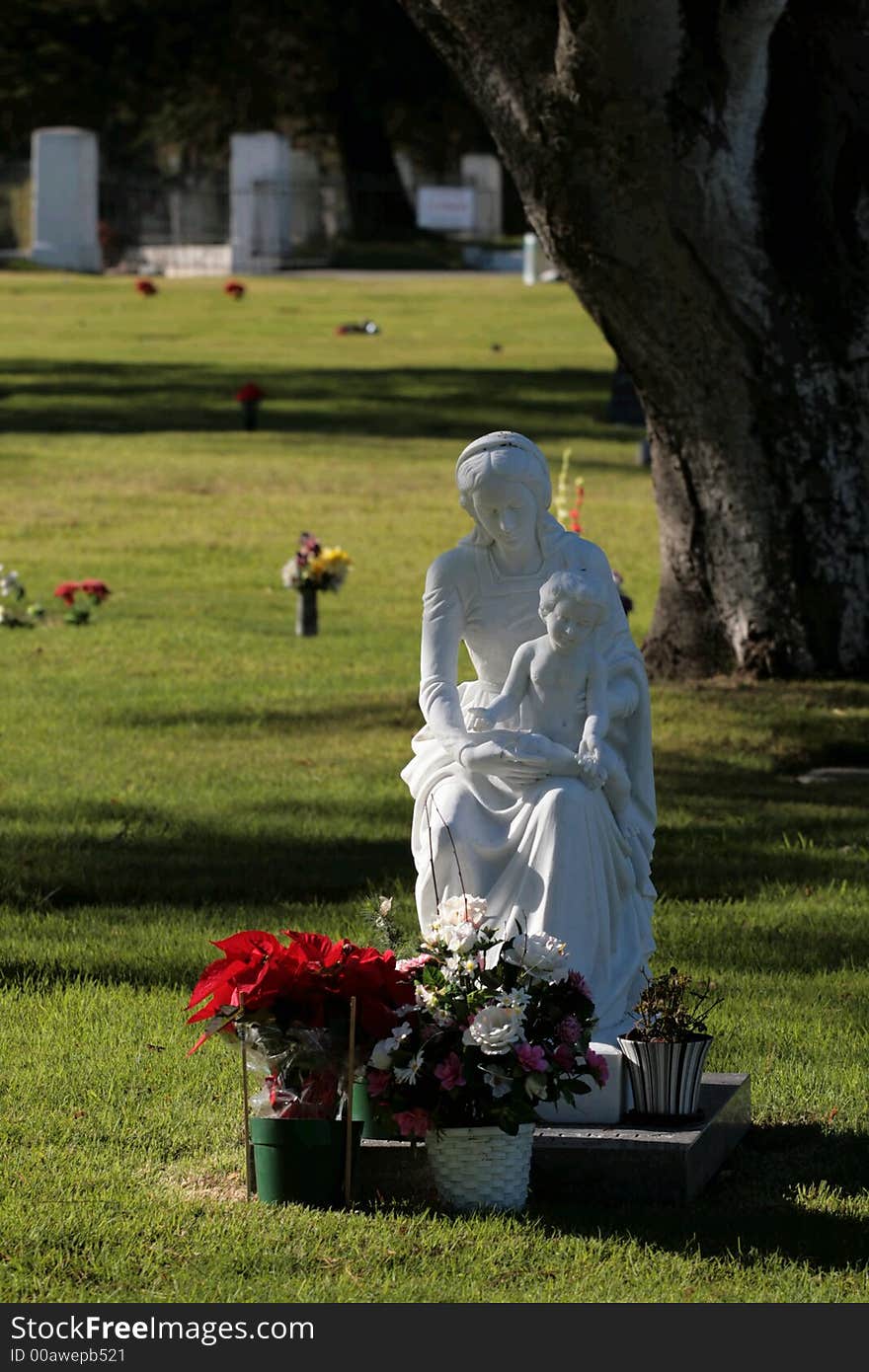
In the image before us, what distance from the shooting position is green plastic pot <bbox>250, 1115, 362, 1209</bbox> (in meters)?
6.33

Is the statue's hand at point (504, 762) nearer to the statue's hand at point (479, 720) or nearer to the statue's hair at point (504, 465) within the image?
the statue's hand at point (479, 720)

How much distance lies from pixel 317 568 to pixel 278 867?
593 cm

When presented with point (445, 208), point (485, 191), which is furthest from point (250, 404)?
point (485, 191)

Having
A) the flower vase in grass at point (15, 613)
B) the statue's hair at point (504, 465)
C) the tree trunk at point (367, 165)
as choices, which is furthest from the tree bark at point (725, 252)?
the tree trunk at point (367, 165)

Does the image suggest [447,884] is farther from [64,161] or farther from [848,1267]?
[64,161]

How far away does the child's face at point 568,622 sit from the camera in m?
6.82

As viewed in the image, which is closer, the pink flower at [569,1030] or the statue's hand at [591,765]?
the pink flower at [569,1030]

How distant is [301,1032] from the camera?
6238mm

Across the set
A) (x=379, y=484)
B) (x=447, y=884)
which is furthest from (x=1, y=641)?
(x=447, y=884)

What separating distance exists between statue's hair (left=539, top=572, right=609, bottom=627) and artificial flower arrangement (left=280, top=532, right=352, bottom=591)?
9.36 m

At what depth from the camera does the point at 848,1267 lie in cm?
597

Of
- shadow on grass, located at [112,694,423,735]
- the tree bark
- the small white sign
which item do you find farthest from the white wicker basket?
the small white sign

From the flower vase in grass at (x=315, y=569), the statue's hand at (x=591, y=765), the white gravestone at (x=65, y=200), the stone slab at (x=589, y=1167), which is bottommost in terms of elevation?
the stone slab at (x=589, y=1167)

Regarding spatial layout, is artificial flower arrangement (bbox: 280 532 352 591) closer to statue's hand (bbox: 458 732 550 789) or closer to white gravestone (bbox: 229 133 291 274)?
statue's hand (bbox: 458 732 550 789)
